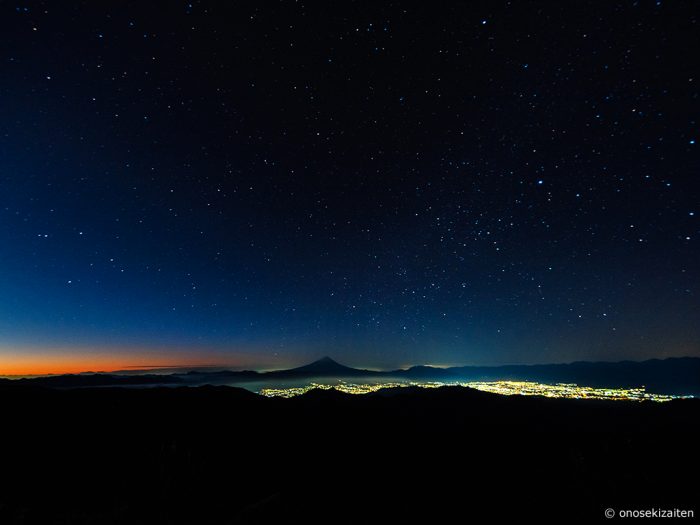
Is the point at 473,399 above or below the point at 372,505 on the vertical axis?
below

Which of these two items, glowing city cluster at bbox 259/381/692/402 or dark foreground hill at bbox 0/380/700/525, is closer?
dark foreground hill at bbox 0/380/700/525

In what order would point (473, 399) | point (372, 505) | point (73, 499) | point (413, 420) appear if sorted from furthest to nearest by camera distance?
1. point (473, 399)
2. point (413, 420)
3. point (372, 505)
4. point (73, 499)

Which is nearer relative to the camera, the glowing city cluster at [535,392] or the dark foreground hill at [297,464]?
the dark foreground hill at [297,464]

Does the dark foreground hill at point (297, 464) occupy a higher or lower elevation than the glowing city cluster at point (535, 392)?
higher

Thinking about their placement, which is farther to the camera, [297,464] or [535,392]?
[535,392]

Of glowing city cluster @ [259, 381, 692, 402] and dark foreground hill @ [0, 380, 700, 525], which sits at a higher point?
dark foreground hill @ [0, 380, 700, 525]

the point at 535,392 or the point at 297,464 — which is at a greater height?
the point at 297,464

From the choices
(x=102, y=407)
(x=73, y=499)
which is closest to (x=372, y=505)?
(x=73, y=499)

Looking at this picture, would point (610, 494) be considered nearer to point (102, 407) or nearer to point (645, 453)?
point (645, 453)
